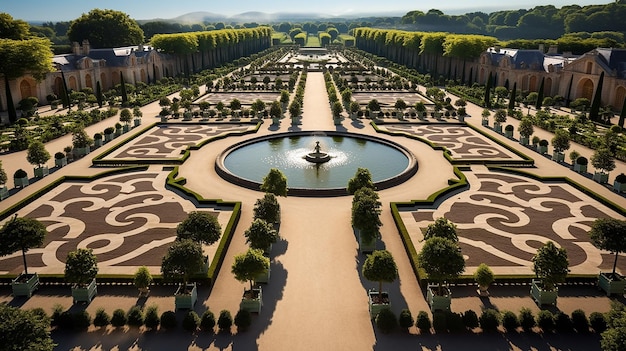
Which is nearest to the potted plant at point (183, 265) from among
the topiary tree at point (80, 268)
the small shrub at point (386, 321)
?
the topiary tree at point (80, 268)

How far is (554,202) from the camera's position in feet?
111

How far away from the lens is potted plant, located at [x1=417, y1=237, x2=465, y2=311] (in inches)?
827

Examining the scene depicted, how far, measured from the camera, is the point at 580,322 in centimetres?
1984

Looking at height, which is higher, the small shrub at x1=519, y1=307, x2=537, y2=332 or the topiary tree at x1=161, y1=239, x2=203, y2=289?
the topiary tree at x1=161, y1=239, x2=203, y2=289

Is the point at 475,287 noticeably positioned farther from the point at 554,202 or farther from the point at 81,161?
the point at 81,161

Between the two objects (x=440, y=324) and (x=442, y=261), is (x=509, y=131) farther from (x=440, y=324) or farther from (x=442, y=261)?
(x=440, y=324)

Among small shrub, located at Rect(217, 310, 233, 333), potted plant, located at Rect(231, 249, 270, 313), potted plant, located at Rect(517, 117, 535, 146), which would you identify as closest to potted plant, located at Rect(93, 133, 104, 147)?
potted plant, located at Rect(231, 249, 270, 313)

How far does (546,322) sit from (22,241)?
84.6ft

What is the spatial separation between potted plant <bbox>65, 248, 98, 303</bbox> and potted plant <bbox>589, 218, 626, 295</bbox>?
2577 centimetres

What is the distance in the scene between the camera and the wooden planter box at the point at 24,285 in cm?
2230

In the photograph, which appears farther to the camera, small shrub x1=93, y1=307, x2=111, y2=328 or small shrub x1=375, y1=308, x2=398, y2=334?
small shrub x1=93, y1=307, x2=111, y2=328

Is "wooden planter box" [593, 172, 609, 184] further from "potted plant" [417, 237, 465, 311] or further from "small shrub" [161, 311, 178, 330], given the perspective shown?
"small shrub" [161, 311, 178, 330]

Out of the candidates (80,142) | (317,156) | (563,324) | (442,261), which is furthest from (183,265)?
(80,142)

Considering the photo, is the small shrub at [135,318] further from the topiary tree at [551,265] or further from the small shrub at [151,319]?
the topiary tree at [551,265]
